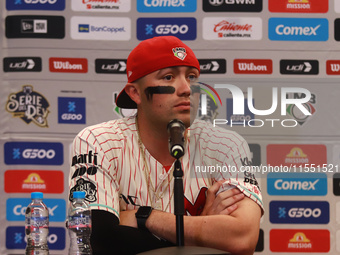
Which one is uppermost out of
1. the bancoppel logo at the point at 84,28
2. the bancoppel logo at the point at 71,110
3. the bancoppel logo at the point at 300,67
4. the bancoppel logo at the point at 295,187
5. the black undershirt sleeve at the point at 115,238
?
the bancoppel logo at the point at 84,28

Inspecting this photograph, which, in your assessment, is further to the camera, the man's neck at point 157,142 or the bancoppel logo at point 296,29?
the bancoppel logo at point 296,29

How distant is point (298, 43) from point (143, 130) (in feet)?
5.24

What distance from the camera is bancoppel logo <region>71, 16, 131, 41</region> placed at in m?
3.43

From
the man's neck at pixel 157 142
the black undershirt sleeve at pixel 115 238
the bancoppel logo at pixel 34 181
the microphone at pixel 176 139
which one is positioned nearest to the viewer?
the microphone at pixel 176 139

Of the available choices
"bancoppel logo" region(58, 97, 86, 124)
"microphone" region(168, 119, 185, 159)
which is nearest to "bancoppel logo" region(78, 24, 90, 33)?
"bancoppel logo" region(58, 97, 86, 124)

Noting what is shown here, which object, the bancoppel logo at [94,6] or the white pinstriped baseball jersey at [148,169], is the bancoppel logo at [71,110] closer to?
the bancoppel logo at [94,6]

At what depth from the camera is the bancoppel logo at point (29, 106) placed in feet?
11.1

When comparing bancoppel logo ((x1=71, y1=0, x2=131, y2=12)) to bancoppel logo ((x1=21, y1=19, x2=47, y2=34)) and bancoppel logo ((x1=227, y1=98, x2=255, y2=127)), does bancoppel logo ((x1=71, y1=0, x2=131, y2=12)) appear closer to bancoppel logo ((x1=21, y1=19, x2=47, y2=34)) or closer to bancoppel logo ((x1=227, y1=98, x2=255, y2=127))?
bancoppel logo ((x1=21, y1=19, x2=47, y2=34))

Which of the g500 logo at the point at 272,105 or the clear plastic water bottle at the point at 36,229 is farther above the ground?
the g500 logo at the point at 272,105

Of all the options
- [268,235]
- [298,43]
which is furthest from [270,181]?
Answer: [298,43]

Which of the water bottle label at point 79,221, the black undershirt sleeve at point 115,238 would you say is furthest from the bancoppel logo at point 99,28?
the water bottle label at point 79,221

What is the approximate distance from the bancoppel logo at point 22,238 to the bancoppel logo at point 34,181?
25cm

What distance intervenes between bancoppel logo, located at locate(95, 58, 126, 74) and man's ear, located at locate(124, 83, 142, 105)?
43.2 inches

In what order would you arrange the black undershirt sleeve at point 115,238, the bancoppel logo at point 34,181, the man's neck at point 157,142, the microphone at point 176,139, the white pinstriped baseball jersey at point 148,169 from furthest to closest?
the bancoppel logo at point 34,181 → the man's neck at point 157,142 → the white pinstriped baseball jersey at point 148,169 → the black undershirt sleeve at point 115,238 → the microphone at point 176,139
